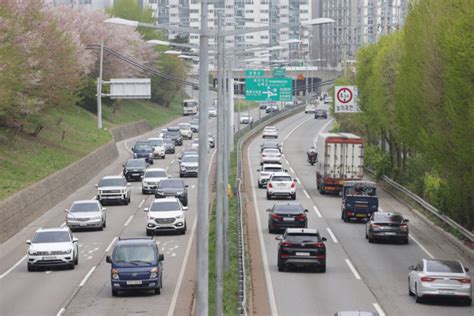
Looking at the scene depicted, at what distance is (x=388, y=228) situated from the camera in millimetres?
47781

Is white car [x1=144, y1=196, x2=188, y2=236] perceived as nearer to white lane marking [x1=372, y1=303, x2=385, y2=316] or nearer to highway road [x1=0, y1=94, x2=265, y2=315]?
highway road [x1=0, y1=94, x2=265, y2=315]

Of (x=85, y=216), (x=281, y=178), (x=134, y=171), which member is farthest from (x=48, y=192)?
(x=134, y=171)

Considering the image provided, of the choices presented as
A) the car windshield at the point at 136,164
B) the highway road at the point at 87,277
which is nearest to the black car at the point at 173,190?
the highway road at the point at 87,277

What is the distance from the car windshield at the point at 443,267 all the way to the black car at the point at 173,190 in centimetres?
2832

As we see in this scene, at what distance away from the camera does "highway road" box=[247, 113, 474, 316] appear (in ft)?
107

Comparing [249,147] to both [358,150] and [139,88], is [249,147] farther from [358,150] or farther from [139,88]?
[358,150]

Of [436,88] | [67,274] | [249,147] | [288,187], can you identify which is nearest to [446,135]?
[436,88]

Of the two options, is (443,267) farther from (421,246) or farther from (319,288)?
(421,246)

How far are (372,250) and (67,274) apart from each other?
12.5m

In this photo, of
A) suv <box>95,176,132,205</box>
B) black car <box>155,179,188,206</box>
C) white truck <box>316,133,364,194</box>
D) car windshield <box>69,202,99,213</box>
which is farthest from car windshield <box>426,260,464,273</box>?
white truck <box>316,133,364,194</box>

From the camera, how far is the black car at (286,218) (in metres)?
50.1

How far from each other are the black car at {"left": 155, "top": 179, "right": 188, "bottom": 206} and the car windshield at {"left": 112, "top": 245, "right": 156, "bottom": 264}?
2557 cm

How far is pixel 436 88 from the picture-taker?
157ft

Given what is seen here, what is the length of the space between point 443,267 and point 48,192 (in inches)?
1278
